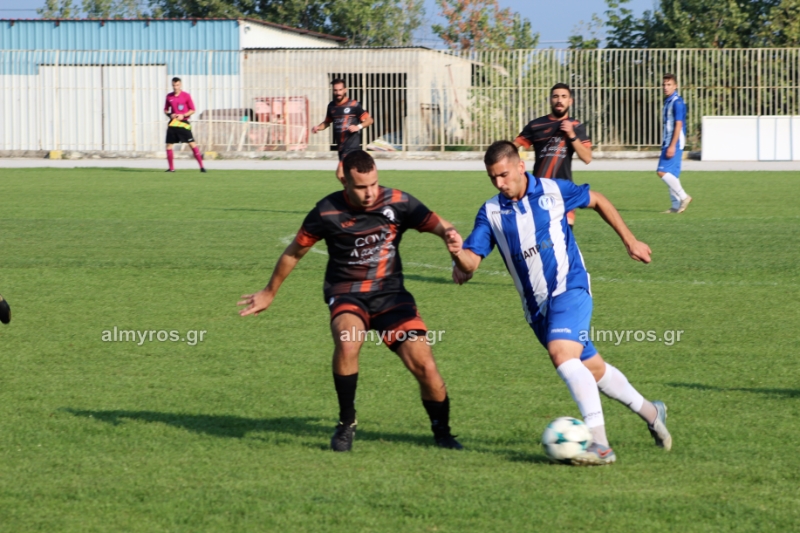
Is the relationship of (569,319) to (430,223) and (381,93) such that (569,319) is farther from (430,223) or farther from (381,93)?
(381,93)

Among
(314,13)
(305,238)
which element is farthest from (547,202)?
(314,13)

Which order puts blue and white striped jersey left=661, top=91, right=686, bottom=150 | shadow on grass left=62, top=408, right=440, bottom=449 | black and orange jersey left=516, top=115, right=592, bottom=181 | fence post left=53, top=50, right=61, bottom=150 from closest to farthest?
shadow on grass left=62, top=408, right=440, bottom=449, black and orange jersey left=516, top=115, right=592, bottom=181, blue and white striped jersey left=661, top=91, right=686, bottom=150, fence post left=53, top=50, right=61, bottom=150

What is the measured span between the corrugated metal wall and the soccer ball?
3609 centimetres

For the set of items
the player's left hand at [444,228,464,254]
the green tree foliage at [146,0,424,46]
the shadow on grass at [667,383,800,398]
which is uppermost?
the green tree foliage at [146,0,424,46]

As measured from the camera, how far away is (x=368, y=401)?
6176mm

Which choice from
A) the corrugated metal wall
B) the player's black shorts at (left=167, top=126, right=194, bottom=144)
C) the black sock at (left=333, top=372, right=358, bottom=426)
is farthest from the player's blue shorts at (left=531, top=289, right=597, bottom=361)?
the corrugated metal wall

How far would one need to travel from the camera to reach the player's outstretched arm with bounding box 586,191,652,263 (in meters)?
5.27

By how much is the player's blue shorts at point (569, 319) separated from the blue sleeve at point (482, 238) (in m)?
0.45

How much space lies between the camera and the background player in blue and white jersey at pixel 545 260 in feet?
16.6

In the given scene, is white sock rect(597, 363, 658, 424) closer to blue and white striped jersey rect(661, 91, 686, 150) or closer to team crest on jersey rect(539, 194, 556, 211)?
team crest on jersey rect(539, 194, 556, 211)

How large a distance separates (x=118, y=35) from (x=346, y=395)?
37205 mm

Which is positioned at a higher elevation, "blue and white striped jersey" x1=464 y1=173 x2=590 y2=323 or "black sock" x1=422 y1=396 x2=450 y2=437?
"blue and white striped jersey" x1=464 y1=173 x2=590 y2=323

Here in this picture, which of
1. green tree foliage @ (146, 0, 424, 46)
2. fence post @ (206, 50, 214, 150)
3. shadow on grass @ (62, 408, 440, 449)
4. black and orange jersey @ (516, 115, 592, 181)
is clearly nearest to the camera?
shadow on grass @ (62, 408, 440, 449)

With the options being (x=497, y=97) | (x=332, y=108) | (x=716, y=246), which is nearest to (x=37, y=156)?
(x=497, y=97)
